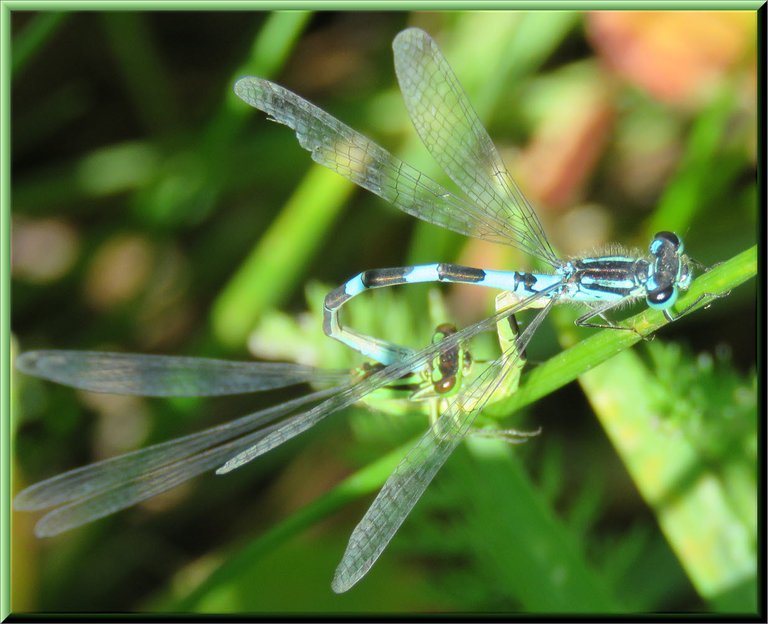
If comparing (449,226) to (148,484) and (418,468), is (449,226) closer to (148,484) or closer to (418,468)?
(418,468)

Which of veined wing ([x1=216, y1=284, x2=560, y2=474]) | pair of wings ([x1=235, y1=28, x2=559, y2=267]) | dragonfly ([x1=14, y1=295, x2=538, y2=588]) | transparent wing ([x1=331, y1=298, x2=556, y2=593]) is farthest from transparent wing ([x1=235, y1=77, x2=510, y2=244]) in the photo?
transparent wing ([x1=331, y1=298, x2=556, y2=593])

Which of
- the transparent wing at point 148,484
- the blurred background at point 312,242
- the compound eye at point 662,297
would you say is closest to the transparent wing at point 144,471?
the transparent wing at point 148,484

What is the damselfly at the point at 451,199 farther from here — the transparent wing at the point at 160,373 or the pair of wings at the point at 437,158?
the transparent wing at the point at 160,373

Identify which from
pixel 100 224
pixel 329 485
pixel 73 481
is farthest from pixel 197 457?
pixel 100 224

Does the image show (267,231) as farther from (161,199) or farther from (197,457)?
(197,457)

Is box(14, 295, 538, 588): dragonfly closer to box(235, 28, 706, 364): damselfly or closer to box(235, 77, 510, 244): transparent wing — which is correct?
box(235, 28, 706, 364): damselfly
